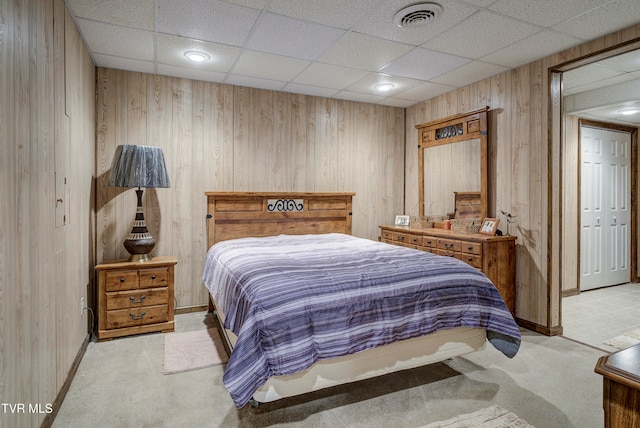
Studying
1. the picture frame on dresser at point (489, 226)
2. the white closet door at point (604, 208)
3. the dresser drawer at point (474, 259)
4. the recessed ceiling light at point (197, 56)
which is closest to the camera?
the recessed ceiling light at point (197, 56)

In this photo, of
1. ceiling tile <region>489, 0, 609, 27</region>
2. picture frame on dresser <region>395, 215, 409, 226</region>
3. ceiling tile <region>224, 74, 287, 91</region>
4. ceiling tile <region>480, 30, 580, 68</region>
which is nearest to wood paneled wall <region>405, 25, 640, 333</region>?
ceiling tile <region>480, 30, 580, 68</region>

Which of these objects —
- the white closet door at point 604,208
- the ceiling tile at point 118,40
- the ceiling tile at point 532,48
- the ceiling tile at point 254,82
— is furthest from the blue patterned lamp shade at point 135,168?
the white closet door at point 604,208

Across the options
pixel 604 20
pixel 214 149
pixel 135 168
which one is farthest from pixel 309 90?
pixel 604 20

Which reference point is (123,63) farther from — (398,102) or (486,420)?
(486,420)

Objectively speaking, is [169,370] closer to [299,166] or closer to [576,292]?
[299,166]

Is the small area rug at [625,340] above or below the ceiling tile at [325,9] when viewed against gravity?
below

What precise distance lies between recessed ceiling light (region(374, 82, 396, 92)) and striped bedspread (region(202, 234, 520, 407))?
225cm

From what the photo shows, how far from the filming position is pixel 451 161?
448 cm

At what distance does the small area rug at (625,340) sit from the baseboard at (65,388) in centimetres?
412

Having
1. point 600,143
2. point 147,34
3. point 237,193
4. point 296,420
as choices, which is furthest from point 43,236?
point 600,143

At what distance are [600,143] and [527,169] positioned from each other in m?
2.59

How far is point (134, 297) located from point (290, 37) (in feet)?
8.77

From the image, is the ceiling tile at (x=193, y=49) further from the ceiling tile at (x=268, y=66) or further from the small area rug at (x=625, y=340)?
the small area rug at (x=625, y=340)

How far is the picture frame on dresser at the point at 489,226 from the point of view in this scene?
12.1ft
